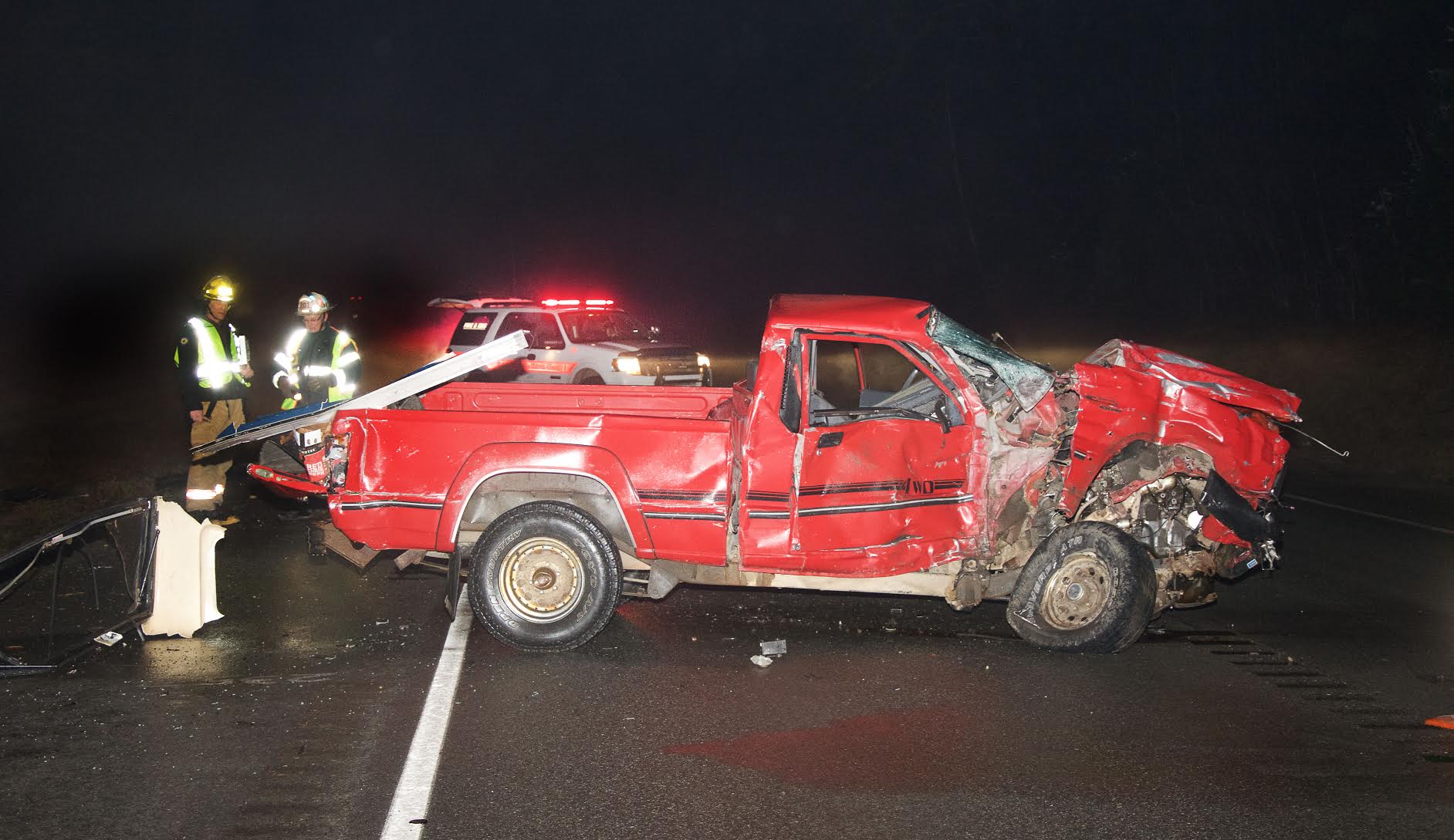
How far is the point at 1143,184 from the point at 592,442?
132 feet

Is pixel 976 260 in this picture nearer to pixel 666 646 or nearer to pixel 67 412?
pixel 67 412

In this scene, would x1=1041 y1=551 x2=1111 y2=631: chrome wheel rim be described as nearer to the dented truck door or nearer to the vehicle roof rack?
the dented truck door

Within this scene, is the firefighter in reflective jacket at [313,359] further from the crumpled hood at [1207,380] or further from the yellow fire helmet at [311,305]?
the crumpled hood at [1207,380]

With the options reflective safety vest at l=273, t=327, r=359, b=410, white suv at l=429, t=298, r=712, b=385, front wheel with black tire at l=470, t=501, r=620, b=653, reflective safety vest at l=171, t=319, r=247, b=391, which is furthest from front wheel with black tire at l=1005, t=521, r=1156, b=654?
white suv at l=429, t=298, r=712, b=385

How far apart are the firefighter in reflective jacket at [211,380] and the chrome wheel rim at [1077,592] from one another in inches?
271

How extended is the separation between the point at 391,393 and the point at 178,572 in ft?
5.16

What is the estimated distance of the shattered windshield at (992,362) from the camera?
18.3 feet

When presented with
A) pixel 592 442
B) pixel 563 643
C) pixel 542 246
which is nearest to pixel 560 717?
pixel 563 643

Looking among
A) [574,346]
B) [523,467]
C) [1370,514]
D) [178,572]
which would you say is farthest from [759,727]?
[574,346]

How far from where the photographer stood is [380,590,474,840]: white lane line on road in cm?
382

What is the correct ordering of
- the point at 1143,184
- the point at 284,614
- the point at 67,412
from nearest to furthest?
the point at 284,614 < the point at 67,412 < the point at 1143,184

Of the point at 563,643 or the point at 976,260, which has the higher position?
the point at 976,260

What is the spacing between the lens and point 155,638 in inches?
232

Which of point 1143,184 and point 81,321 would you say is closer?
point 81,321
